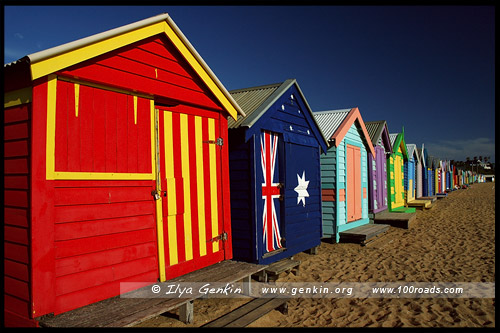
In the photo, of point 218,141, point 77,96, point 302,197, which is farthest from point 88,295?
point 302,197

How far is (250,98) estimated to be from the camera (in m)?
7.42

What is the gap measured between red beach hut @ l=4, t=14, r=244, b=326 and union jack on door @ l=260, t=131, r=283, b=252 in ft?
4.92

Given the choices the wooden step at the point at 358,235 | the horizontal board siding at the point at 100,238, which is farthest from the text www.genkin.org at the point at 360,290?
the wooden step at the point at 358,235

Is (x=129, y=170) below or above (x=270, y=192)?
above

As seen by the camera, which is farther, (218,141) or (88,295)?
(218,141)

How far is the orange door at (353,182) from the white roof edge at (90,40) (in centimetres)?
772

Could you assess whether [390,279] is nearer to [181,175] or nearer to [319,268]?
[319,268]

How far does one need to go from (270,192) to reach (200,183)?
6.36ft

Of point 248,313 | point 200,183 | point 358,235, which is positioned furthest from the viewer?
point 358,235

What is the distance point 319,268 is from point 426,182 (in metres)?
25.4

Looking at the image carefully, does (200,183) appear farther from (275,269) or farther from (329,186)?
(329,186)

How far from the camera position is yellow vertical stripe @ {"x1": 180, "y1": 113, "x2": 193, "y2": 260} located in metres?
5.01

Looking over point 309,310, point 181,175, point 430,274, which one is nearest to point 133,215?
point 181,175

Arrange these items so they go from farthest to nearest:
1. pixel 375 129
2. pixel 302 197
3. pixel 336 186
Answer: pixel 375 129 → pixel 336 186 → pixel 302 197
